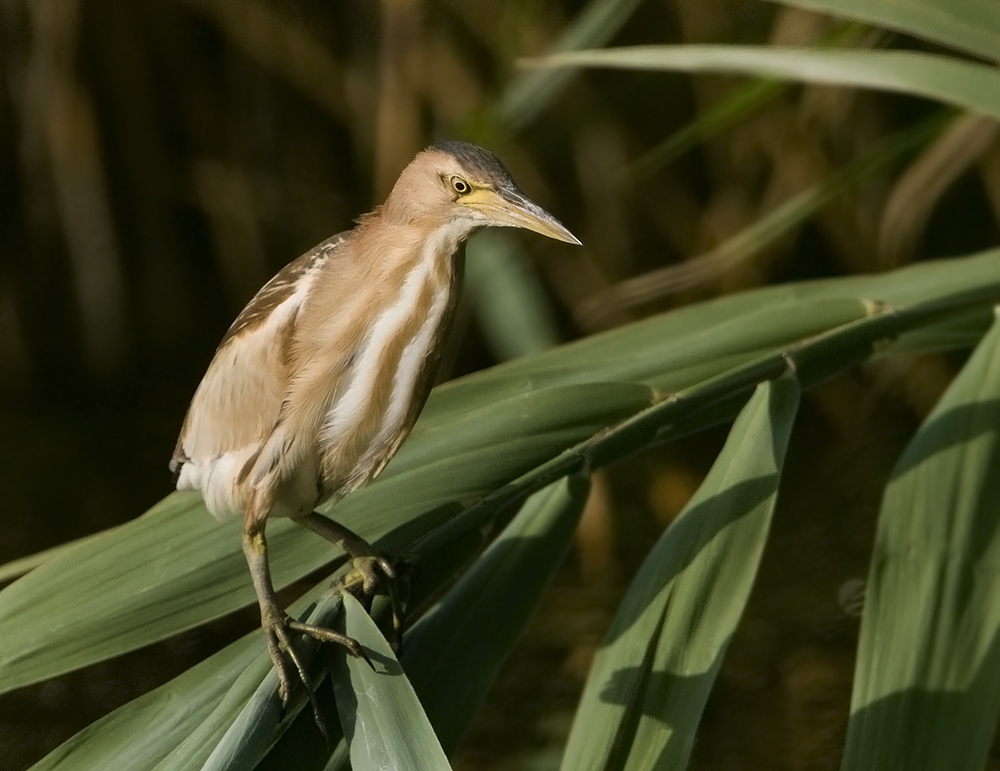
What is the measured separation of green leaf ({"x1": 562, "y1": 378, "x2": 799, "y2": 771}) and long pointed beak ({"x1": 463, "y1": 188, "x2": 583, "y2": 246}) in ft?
0.56

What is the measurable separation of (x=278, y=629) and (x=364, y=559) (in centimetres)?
8

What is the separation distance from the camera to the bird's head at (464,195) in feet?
2.22

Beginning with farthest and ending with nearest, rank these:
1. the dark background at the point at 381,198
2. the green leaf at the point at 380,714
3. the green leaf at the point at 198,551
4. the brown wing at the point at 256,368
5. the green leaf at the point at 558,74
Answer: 1. the dark background at the point at 381,198
2. the green leaf at the point at 558,74
3. the brown wing at the point at 256,368
4. the green leaf at the point at 198,551
5. the green leaf at the point at 380,714

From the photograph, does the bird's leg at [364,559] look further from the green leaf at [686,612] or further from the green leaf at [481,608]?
the green leaf at [686,612]

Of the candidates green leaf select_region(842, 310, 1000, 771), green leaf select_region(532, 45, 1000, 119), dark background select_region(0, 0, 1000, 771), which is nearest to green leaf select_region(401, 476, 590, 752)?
green leaf select_region(842, 310, 1000, 771)

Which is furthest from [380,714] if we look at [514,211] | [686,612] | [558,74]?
[558,74]

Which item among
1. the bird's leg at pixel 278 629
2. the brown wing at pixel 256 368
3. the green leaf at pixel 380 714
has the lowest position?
the green leaf at pixel 380 714

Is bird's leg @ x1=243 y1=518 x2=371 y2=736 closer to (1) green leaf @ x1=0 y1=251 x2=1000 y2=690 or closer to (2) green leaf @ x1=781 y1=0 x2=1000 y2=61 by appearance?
(1) green leaf @ x1=0 y1=251 x2=1000 y2=690

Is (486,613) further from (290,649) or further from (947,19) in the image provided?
(947,19)

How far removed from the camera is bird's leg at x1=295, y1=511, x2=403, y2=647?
2.04 feet

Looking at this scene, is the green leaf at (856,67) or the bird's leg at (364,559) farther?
the green leaf at (856,67)

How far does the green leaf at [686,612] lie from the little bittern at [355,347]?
0.51ft

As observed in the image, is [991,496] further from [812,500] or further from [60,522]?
[60,522]

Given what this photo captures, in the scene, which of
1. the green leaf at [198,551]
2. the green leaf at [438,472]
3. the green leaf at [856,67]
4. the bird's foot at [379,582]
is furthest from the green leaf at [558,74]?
the bird's foot at [379,582]
